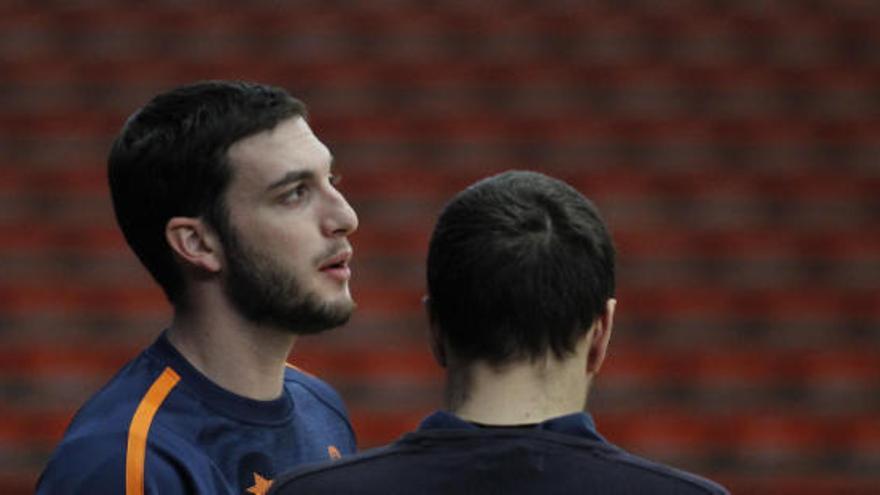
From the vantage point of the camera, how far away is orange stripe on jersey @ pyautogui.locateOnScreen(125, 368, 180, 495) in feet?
4.24

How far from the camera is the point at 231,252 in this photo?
57.0 inches

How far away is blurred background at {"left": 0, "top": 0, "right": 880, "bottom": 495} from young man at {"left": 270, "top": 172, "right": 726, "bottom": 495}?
8.64 feet

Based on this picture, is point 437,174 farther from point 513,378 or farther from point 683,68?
point 513,378

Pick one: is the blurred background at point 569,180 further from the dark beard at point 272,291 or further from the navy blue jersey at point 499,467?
the navy blue jersey at point 499,467

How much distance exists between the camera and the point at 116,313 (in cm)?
415

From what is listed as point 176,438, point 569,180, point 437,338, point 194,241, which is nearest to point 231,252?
point 194,241

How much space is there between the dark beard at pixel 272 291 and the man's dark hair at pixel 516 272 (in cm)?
35

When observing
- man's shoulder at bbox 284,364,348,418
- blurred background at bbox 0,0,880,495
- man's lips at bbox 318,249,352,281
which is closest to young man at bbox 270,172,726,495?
man's lips at bbox 318,249,352,281

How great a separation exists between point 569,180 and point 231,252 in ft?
9.77

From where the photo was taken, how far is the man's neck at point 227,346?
146 centimetres

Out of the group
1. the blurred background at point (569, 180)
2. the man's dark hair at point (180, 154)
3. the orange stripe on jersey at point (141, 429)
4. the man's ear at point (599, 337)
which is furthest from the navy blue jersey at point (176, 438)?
the blurred background at point (569, 180)

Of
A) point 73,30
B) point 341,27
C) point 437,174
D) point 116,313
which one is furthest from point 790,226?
point 73,30

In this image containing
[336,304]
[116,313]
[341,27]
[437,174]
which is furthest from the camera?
[341,27]

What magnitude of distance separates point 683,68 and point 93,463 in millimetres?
3642
